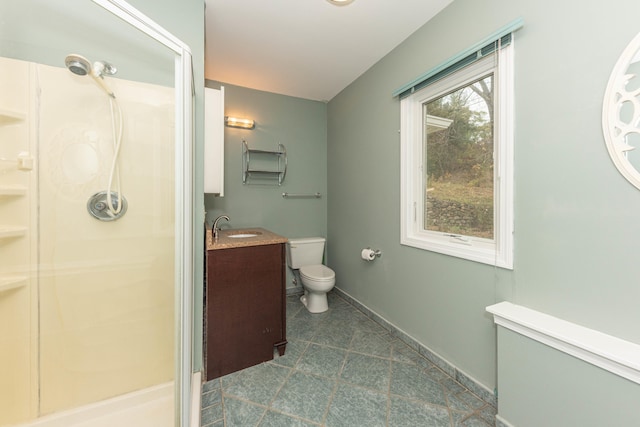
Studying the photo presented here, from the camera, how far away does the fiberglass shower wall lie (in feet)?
3.56

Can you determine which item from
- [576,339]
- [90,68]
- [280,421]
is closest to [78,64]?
[90,68]

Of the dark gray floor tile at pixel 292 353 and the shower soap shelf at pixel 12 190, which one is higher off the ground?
the shower soap shelf at pixel 12 190

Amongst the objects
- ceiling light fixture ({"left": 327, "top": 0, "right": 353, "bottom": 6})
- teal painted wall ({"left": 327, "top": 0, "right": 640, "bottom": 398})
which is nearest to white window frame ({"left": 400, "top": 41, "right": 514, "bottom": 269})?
teal painted wall ({"left": 327, "top": 0, "right": 640, "bottom": 398})

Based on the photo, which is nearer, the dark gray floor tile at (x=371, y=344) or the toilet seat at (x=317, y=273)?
the dark gray floor tile at (x=371, y=344)

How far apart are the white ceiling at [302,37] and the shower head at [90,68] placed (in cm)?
83

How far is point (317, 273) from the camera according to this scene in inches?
101

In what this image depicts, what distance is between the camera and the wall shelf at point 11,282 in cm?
104

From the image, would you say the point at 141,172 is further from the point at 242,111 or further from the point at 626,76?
the point at 626,76

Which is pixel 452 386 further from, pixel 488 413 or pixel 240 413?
pixel 240 413

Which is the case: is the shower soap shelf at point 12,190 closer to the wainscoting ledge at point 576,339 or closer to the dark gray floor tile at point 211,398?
the dark gray floor tile at point 211,398

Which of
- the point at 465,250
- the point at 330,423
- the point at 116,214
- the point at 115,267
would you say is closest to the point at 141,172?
the point at 116,214

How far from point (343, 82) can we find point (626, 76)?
2177 mm

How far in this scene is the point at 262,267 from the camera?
69.5 inches

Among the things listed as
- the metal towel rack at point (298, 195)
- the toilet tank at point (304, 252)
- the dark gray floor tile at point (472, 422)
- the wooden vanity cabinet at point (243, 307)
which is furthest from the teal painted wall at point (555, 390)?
the metal towel rack at point (298, 195)
